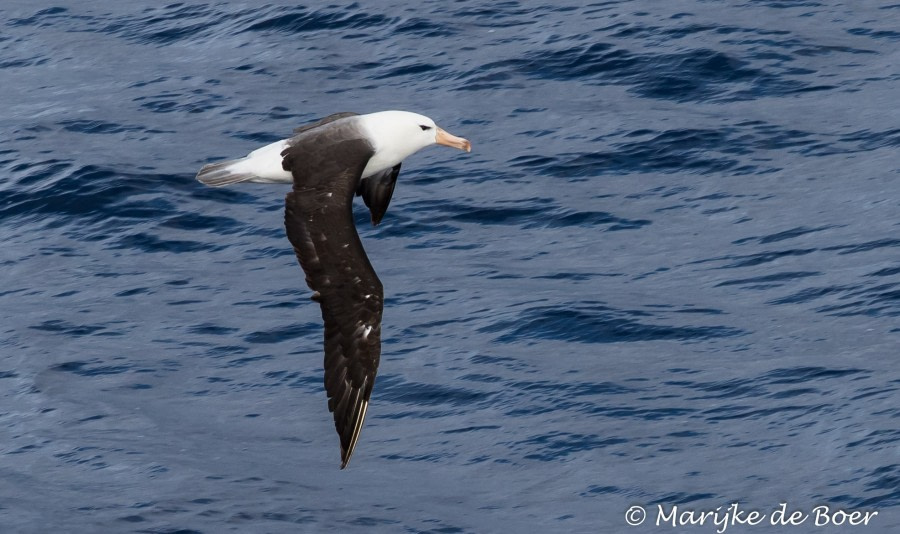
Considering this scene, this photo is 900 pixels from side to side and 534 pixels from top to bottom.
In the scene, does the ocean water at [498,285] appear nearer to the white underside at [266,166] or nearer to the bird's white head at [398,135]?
the bird's white head at [398,135]

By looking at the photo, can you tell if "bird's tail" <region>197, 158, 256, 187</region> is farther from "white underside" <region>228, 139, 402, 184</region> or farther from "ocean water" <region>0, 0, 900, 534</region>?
"ocean water" <region>0, 0, 900, 534</region>

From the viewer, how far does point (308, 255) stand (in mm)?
13914

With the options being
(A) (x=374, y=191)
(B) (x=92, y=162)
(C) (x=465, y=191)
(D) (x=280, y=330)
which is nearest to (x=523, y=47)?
(C) (x=465, y=191)

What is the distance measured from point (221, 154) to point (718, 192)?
7.01m

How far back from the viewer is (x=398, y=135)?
15.1 m

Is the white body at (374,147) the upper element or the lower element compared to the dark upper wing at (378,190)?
upper

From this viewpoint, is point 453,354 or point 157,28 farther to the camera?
point 157,28

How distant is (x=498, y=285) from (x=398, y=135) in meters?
5.60

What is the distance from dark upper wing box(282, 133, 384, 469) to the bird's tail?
76 centimetres

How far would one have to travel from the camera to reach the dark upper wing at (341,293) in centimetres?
1386

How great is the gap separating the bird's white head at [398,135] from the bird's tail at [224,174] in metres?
1.09

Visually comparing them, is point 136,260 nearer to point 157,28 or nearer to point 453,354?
point 453,354

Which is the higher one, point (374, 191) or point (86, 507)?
point (374, 191)

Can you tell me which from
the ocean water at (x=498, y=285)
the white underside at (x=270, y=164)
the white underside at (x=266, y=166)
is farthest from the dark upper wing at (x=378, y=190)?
the ocean water at (x=498, y=285)
